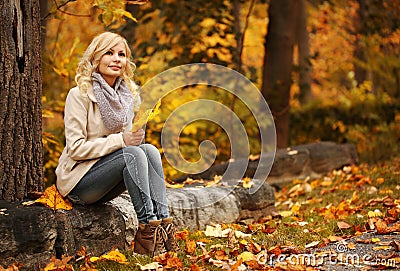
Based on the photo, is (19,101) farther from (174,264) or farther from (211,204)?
(211,204)

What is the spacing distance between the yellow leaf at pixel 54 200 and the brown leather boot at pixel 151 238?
469mm

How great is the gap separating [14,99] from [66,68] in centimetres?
186

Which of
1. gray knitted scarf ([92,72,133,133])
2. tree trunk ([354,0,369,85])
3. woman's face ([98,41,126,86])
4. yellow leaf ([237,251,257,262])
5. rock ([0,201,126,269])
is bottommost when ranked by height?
yellow leaf ([237,251,257,262])

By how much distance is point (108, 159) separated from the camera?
3727mm

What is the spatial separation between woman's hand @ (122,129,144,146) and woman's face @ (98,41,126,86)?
0.50 meters

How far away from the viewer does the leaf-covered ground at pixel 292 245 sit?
3.28 meters

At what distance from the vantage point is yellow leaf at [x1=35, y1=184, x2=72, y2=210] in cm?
357

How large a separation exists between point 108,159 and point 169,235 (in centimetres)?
60

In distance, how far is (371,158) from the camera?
9195mm

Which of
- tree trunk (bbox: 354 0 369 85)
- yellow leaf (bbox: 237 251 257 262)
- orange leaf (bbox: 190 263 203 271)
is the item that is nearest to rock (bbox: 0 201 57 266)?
orange leaf (bbox: 190 263 203 271)

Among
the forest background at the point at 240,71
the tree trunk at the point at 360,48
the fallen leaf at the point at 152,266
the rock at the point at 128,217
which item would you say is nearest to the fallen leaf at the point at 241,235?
the rock at the point at 128,217

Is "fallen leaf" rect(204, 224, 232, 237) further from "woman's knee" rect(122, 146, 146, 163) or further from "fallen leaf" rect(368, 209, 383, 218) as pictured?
"fallen leaf" rect(368, 209, 383, 218)

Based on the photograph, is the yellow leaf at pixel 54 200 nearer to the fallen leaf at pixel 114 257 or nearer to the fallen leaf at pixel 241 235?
the fallen leaf at pixel 114 257

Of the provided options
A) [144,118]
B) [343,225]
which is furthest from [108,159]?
[343,225]
